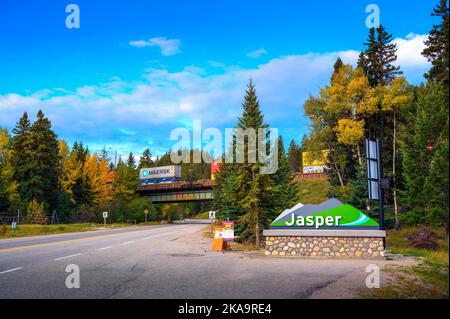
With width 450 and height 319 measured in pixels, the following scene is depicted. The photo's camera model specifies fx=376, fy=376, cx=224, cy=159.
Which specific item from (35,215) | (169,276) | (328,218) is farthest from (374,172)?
(35,215)

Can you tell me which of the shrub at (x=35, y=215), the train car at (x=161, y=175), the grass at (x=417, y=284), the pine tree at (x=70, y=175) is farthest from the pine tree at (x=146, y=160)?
the grass at (x=417, y=284)

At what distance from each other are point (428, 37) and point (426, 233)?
960 inches

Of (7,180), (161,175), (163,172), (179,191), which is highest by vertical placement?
(163,172)

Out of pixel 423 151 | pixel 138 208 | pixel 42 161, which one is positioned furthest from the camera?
pixel 138 208

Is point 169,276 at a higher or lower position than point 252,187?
lower

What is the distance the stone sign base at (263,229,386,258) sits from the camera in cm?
1534

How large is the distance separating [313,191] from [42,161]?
53312mm

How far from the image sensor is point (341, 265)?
1317 cm

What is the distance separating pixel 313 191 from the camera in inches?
3211

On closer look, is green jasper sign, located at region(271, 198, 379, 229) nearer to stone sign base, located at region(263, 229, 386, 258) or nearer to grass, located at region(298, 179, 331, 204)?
stone sign base, located at region(263, 229, 386, 258)

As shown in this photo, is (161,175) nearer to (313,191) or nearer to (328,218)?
(313,191)

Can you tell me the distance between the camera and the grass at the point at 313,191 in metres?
72.4

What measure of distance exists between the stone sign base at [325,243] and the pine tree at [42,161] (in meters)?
49.1
